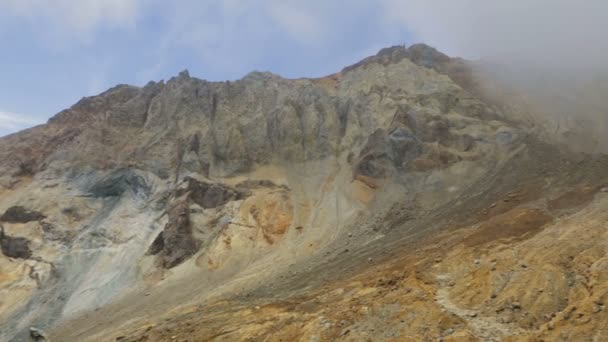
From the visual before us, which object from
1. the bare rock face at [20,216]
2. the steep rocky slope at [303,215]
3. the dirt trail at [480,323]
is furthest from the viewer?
the bare rock face at [20,216]

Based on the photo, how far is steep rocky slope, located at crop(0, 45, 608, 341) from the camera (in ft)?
67.1

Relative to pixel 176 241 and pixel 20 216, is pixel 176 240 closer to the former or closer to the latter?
pixel 176 241

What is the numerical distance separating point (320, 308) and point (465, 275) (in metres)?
5.40

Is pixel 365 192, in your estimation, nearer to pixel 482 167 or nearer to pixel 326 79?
pixel 482 167

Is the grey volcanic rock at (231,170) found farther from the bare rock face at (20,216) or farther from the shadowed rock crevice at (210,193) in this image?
the bare rock face at (20,216)

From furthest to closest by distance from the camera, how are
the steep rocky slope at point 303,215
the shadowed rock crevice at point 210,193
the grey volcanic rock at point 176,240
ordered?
1. the shadowed rock crevice at point 210,193
2. the grey volcanic rock at point 176,240
3. the steep rocky slope at point 303,215

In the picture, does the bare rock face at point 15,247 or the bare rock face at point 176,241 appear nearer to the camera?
the bare rock face at point 176,241

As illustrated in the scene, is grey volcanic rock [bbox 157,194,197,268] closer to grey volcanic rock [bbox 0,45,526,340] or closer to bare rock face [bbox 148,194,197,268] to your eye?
bare rock face [bbox 148,194,197,268]

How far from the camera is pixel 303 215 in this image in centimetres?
4091

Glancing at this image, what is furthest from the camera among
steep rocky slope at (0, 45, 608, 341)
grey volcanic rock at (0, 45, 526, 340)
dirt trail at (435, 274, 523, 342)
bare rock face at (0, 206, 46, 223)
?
bare rock face at (0, 206, 46, 223)

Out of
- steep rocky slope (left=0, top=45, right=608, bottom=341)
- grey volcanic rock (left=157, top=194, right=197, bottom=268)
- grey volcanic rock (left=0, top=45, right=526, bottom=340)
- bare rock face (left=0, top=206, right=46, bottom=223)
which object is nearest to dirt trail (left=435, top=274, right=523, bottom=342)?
steep rocky slope (left=0, top=45, right=608, bottom=341)

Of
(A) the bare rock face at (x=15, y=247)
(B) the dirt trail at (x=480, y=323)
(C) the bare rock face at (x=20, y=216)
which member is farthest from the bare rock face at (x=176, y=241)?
(B) the dirt trail at (x=480, y=323)

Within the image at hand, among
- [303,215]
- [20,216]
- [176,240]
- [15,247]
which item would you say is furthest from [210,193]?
[20,216]

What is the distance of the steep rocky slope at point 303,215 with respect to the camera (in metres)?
20.5
